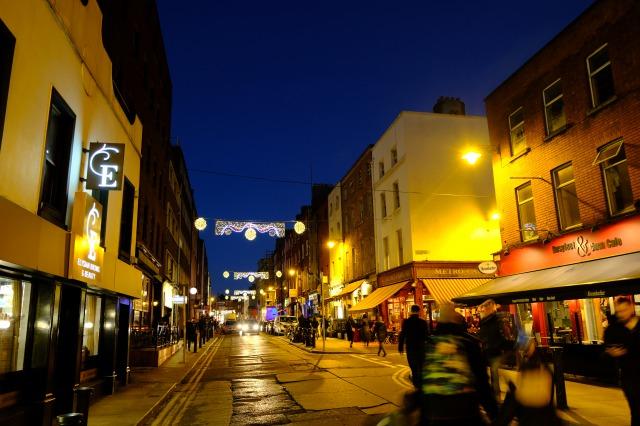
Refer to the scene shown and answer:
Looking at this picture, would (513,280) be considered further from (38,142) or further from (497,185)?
(38,142)

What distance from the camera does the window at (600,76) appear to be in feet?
47.6

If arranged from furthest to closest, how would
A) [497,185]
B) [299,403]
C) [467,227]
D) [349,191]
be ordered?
[349,191], [467,227], [497,185], [299,403]

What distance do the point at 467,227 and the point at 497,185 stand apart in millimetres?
8674

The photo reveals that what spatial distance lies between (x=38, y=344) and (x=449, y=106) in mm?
27865

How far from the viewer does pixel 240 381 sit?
14.9 m

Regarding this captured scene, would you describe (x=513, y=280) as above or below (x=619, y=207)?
below

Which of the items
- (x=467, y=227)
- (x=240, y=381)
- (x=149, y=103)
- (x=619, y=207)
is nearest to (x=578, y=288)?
(x=619, y=207)

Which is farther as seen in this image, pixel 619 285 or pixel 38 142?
pixel 619 285

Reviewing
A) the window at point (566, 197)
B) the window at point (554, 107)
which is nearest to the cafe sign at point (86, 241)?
the window at point (566, 197)

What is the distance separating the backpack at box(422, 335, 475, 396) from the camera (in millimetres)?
4070

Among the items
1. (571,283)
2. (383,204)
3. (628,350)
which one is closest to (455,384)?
(628,350)

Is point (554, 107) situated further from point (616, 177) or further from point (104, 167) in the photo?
point (104, 167)

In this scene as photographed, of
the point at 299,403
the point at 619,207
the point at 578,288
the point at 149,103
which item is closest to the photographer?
the point at 299,403

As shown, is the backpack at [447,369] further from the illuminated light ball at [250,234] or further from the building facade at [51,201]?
the illuminated light ball at [250,234]
